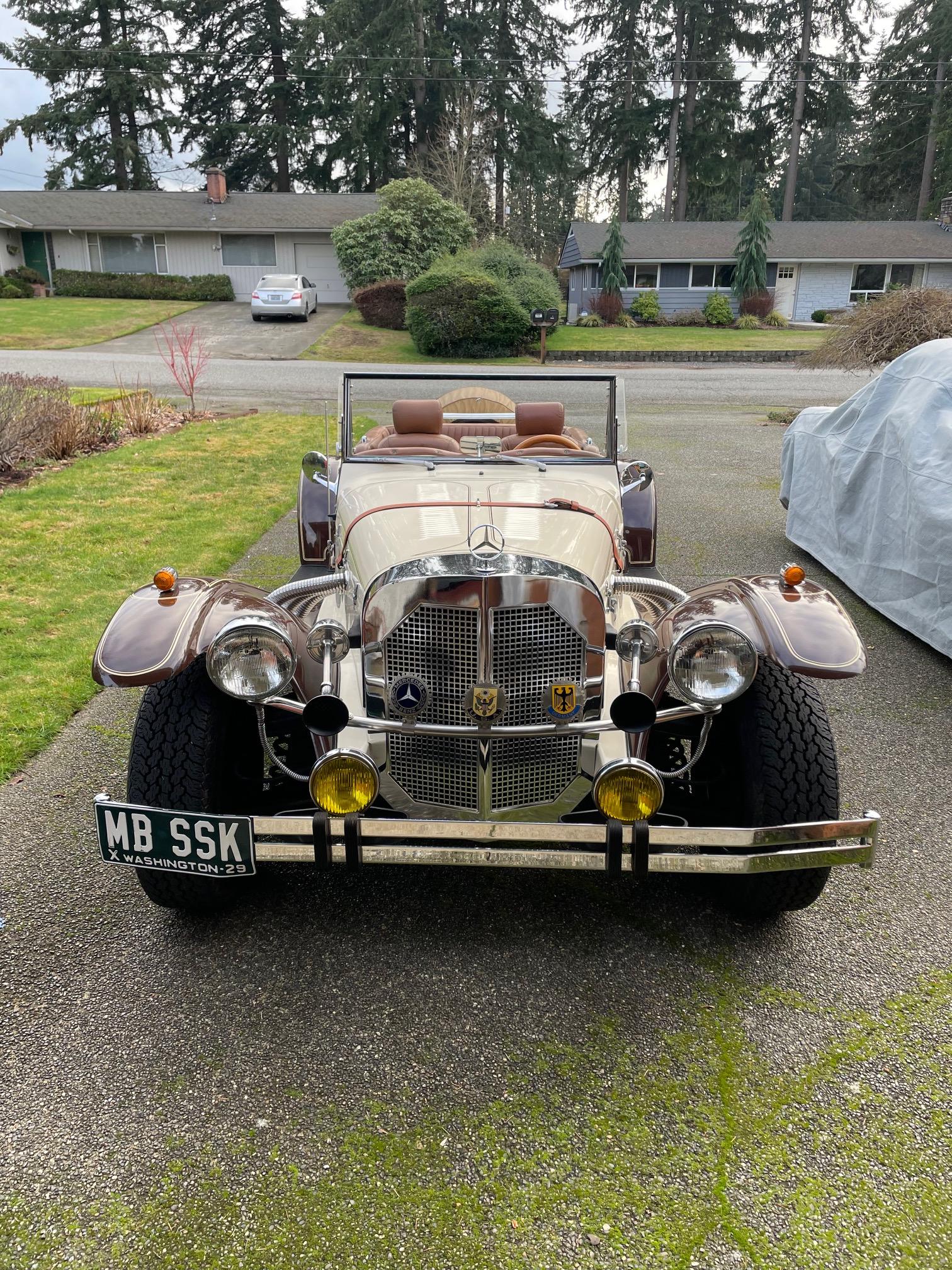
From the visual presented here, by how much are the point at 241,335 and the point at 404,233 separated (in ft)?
19.0

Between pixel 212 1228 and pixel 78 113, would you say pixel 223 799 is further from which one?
pixel 78 113

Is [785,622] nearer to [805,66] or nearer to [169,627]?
[169,627]

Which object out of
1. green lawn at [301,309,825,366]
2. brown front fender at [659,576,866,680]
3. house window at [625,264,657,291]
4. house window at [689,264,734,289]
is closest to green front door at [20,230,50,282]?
green lawn at [301,309,825,366]

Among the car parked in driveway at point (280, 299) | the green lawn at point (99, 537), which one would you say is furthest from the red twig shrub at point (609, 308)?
the green lawn at point (99, 537)

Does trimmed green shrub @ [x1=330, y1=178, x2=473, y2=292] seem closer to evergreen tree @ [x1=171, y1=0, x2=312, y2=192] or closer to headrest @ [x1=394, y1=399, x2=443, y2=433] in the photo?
evergreen tree @ [x1=171, y1=0, x2=312, y2=192]

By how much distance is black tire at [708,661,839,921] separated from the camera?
8.88 ft

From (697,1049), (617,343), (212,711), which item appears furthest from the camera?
(617,343)

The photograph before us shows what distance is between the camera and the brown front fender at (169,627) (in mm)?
2602

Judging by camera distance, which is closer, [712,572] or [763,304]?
[712,572]

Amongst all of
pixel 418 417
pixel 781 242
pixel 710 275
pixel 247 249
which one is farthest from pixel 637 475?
pixel 781 242

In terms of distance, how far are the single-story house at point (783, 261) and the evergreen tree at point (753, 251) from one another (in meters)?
1.91

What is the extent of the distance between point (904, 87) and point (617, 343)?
2868cm

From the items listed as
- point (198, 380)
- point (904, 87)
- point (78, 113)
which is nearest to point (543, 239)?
point (904, 87)

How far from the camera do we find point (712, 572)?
21.8 feet
